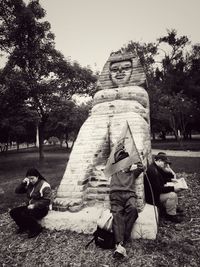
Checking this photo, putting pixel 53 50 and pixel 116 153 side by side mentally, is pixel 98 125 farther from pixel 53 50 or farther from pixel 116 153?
pixel 53 50

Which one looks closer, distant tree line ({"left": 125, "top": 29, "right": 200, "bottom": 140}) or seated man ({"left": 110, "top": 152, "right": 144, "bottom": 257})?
seated man ({"left": 110, "top": 152, "right": 144, "bottom": 257})

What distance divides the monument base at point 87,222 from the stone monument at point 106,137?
17 mm

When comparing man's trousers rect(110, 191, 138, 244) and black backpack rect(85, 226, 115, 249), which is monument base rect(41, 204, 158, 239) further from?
black backpack rect(85, 226, 115, 249)

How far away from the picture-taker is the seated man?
3.83 m

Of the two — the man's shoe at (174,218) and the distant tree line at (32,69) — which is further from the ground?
the distant tree line at (32,69)

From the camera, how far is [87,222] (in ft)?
14.7

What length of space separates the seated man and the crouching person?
131cm

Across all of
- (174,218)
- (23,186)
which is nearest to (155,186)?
(174,218)

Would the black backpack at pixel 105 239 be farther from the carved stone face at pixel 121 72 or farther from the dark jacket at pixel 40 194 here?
the carved stone face at pixel 121 72

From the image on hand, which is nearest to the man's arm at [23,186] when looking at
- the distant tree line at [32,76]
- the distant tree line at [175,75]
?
the distant tree line at [32,76]

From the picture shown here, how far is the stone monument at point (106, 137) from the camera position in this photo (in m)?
4.86

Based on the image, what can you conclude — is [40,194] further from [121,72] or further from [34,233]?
[121,72]

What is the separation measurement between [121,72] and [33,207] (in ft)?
15.9

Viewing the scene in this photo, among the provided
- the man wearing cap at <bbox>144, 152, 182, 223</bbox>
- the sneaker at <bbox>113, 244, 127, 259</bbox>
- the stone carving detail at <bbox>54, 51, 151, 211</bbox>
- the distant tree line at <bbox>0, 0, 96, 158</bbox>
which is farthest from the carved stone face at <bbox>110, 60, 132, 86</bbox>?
the distant tree line at <bbox>0, 0, 96, 158</bbox>
